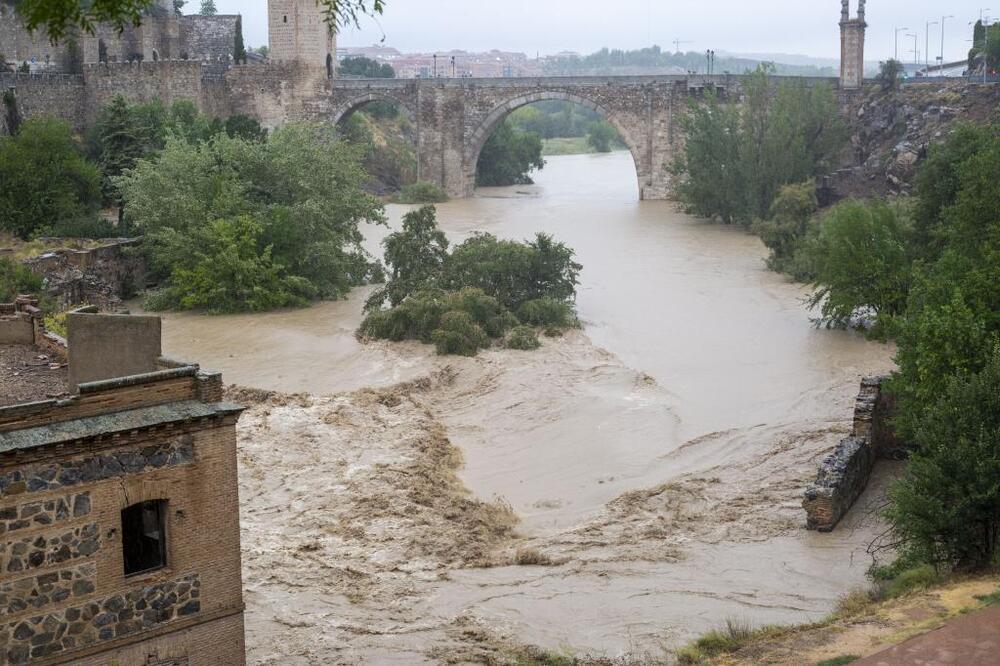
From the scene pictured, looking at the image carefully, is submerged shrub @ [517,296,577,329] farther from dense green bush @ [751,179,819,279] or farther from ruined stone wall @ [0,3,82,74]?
ruined stone wall @ [0,3,82,74]

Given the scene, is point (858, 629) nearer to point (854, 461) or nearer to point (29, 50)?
point (854, 461)

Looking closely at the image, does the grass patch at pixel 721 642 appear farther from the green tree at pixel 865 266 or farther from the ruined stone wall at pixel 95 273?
the ruined stone wall at pixel 95 273

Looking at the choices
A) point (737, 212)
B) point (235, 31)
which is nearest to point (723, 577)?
point (737, 212)

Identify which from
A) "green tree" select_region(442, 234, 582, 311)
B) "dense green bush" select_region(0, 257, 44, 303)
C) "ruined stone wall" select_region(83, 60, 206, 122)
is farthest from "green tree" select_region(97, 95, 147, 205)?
"green tree" select_region(442, 234, 582, 311)

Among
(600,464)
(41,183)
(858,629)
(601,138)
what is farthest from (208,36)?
(858,629)

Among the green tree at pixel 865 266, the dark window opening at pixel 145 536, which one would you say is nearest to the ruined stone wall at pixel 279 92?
the green tree at pixel 865 266

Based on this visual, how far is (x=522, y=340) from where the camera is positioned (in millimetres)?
28297

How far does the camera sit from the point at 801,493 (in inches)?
754

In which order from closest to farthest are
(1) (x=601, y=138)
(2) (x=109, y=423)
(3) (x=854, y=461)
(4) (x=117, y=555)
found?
(2) (x=109, y=423) < (4) (x=117, y=555) < (3) (x=854, y=461) < (1) (x=601, y=138)

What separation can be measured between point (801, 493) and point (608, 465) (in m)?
3.40

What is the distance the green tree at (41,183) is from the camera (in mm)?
35688

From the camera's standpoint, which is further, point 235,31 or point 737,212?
point 235,31

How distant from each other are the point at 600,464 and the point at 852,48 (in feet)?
129

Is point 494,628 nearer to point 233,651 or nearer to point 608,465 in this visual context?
point 233,651
